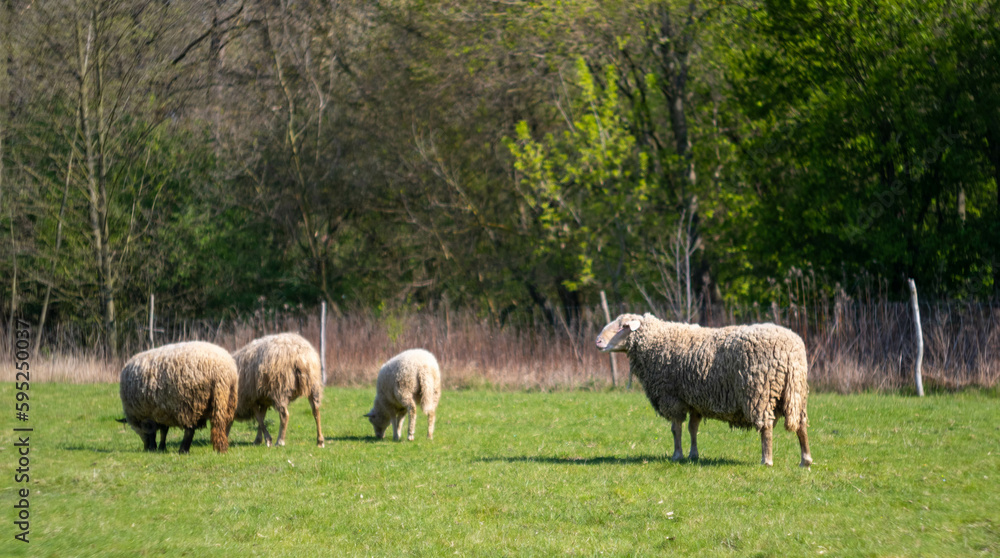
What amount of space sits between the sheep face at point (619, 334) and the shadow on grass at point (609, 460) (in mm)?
1316

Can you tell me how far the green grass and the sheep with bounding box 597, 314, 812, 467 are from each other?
527 millimetres

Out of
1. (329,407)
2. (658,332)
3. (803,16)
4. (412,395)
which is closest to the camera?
(658,332)

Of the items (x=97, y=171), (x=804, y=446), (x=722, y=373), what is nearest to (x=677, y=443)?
(x=722, y=373)

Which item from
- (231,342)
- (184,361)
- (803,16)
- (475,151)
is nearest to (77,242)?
(231,342)

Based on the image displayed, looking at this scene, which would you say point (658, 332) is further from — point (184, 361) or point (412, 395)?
point (184, 361)

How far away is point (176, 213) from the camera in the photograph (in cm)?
3109

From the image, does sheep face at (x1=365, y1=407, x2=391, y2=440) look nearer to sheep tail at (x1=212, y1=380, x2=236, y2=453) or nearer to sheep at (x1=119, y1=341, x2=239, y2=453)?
sheep at (x1=119, y1=341, x2=239, y2=453)

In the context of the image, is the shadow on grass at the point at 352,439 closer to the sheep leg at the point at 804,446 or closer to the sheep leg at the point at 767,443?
the sheep leg at the point at 767,443

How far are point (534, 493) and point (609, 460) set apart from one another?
2198 mm

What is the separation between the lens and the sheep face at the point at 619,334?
10.8m

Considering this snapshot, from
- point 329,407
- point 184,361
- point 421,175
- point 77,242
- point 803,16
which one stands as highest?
point 803,16

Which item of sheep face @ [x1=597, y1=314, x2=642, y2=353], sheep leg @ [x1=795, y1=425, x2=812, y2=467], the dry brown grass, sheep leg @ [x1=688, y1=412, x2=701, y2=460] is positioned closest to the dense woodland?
the dry brown grass

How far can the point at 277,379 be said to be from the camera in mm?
12305

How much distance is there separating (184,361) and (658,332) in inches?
240
